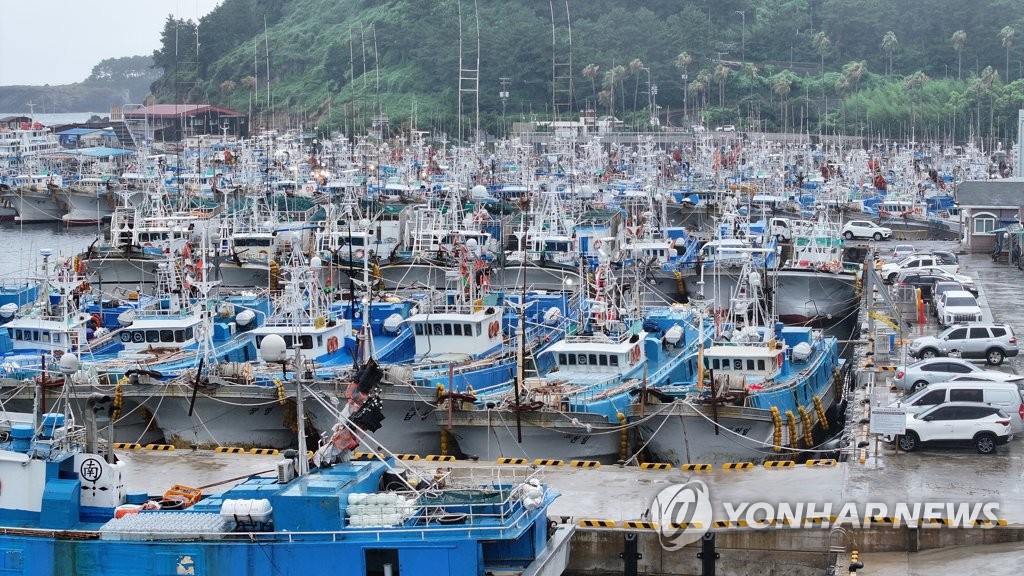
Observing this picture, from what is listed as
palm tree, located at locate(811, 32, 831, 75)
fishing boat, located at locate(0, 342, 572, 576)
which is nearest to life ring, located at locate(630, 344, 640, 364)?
fishing boat, located at locate(0, 342, 572, 576)

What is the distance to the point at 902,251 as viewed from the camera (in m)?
61.8

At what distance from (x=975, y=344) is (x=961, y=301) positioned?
5947mm

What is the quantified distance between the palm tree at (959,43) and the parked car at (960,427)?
12621cm

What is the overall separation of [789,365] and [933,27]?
12771 centimetres

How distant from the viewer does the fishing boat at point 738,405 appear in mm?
33375

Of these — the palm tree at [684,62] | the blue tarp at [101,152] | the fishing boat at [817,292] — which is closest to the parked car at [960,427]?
the fishing boat at [817,292]

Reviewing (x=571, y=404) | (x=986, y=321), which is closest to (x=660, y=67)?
(x=986, y=321)

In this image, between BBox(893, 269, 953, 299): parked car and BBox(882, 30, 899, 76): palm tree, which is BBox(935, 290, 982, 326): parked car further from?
BBox(882, 30, 899, 76): palm tree

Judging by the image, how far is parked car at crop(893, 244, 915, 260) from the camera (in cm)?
6062

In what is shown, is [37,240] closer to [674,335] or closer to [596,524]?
[674,335]

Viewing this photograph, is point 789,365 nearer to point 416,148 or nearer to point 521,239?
point 521,239

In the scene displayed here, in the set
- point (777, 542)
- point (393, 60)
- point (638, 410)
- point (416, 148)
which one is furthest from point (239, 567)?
point (393, 60)

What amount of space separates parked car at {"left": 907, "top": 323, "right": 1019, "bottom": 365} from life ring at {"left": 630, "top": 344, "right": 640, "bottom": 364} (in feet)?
22.7

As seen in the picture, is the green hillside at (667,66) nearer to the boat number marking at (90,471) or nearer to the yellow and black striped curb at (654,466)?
the yellow and black striped curb at (654,466)
